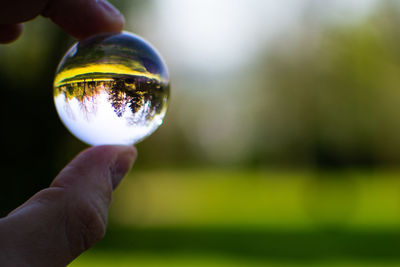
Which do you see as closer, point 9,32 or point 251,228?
point 9,32

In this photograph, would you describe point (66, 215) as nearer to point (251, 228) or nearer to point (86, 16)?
point (86, 16)

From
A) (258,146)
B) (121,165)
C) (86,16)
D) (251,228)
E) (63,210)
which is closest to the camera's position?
(63,210)

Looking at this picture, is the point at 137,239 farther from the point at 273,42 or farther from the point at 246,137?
the point at 246,137

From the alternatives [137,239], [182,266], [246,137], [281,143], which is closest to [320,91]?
[281,143]

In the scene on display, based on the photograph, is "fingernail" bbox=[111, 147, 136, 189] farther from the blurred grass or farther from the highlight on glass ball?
the blurred grass

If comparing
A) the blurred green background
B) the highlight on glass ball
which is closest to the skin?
the highlight on glass ball

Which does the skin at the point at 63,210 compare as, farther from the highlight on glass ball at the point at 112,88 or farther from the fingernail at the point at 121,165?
the highlight on glass ball at the point at 112,88

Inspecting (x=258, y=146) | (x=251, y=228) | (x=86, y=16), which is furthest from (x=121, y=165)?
(x=258, y=146)
